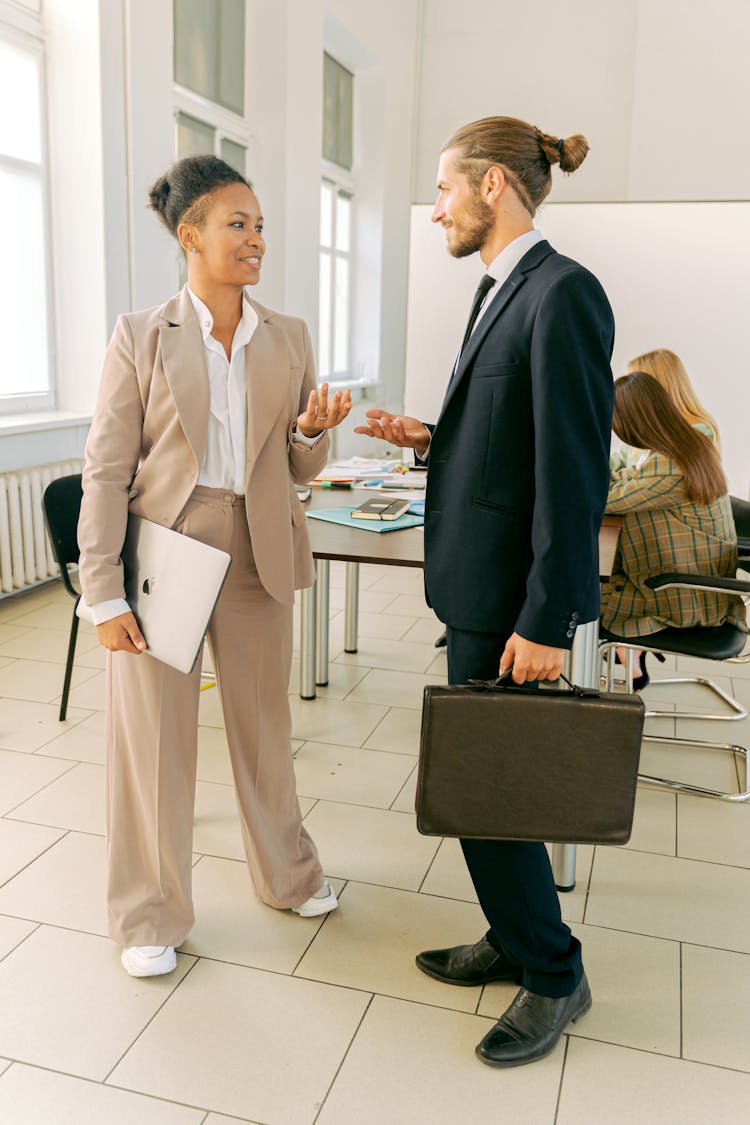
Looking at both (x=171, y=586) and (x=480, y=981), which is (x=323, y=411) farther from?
(x=480, y=981)

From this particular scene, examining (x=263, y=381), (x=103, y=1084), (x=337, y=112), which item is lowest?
(x=103, y=1084)

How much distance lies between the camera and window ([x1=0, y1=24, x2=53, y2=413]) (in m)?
4.69

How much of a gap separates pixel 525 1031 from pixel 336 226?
7.94 m

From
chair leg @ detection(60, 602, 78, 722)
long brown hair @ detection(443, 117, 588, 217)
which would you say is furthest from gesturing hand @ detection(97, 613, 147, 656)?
chair leg @ detection(60, 602, 78, 722)

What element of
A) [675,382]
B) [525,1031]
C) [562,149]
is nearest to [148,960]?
[525,1031]

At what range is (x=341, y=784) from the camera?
9.20 ft

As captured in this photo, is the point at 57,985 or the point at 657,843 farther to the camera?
the point at 657,843

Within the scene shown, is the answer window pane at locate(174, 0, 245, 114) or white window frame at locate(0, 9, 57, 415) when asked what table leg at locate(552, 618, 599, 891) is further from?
window pane at locate(174, 0, 245, 114)

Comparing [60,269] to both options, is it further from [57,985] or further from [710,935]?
[710,935]

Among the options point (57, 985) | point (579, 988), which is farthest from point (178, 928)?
point (579, 988)

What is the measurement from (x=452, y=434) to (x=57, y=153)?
13.6ft

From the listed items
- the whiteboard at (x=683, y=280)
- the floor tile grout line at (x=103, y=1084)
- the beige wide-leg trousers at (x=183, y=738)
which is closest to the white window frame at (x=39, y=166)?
the whiteboard at (x=683, y=280)

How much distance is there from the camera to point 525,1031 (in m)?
1.71

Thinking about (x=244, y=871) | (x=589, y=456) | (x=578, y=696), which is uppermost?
(x=589, y=456)
